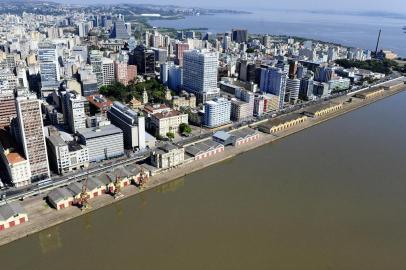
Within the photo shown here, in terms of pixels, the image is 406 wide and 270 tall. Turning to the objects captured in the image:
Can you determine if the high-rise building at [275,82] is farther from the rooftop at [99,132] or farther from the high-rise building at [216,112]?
the rooftop at [99,132]

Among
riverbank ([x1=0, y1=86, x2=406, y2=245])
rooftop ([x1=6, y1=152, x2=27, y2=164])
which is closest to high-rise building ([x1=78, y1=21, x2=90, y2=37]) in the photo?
riverbank ([x1=0, y1=86, x2=406, y2=245])

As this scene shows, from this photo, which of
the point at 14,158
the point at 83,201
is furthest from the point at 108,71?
the point at 83,201

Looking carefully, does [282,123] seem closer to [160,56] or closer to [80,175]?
[80,175]

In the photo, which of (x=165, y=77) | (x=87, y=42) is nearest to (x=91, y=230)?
(x=165, y=77)

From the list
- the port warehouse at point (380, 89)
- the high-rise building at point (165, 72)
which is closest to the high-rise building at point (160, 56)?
the high-rise building at point (165, 72)

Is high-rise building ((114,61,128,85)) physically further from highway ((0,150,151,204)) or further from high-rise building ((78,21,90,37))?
high-rise building ((78,21,90,37))

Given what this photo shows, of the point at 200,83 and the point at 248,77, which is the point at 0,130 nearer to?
the point at 200,83
